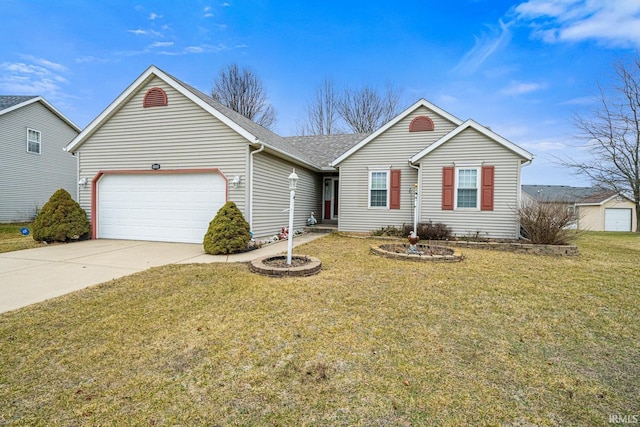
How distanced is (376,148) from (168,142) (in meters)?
7.56

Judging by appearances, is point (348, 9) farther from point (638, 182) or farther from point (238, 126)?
point (638, 182)

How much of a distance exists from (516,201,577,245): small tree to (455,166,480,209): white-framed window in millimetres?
1640

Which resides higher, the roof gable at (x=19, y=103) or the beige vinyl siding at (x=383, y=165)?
the roof gable at (x=19, y=103)

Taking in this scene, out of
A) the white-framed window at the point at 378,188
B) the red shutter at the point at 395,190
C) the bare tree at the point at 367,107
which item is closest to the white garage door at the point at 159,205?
the white-framed window at the point at 378,188

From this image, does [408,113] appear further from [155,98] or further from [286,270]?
[155,98]

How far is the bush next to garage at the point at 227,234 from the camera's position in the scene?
7.84 metres

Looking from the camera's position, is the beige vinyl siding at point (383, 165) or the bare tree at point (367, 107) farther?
the bare tree at point (367, 107)

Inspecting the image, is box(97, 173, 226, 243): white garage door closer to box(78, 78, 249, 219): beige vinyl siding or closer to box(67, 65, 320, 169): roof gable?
box(78, 78, 249, 219): beige vinyl siding

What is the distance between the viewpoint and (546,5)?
9.85 metres

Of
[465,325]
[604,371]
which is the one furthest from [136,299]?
[604,371]

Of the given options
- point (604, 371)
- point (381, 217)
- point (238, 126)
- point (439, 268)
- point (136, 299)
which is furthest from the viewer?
point (381, 217)

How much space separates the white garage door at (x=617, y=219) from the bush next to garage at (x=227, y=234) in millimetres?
33131

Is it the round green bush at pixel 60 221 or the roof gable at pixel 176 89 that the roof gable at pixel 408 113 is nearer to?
the roof gable at pixel 176 89

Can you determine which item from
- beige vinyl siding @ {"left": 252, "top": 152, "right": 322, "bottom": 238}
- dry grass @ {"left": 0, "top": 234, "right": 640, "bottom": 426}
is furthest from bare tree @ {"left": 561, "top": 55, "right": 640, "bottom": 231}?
dry grass @ {"left": 0, "top": 234, "right": 640, "bottom": 426}
